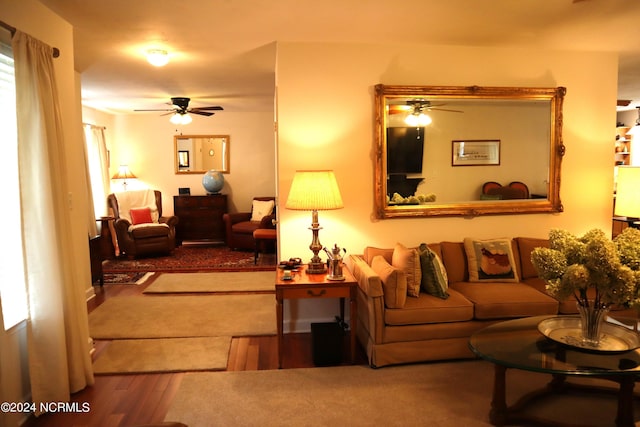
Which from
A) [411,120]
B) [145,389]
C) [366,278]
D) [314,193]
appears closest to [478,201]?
[411,120]

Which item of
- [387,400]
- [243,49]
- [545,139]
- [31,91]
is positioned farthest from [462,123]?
[31,91]

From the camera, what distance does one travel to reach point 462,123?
3996mm

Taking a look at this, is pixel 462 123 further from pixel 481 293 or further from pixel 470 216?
pixel 481 293

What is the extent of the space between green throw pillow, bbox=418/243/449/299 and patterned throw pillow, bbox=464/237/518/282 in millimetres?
493

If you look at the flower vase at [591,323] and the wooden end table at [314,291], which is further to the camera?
the wooden end table at [314,291]

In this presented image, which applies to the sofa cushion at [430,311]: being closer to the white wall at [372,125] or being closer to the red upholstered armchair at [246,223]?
the white wall at [372,125]

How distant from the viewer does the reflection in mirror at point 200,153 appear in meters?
8.34

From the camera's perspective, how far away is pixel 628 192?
315cm

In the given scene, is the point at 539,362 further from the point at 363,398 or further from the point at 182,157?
the point at 182,157

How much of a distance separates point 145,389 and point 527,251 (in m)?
3.29

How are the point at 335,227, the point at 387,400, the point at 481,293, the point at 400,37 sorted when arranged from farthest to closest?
the point at 335,227
the point at 400,37
the point at 481,293
the point at 387,400

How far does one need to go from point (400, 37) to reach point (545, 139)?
172 centimetres

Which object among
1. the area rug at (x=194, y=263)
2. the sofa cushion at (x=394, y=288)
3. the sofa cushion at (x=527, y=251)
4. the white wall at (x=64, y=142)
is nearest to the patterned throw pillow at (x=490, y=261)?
the sofa cushion at (x=527, y=251)

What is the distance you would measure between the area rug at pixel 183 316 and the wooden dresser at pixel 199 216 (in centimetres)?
316
